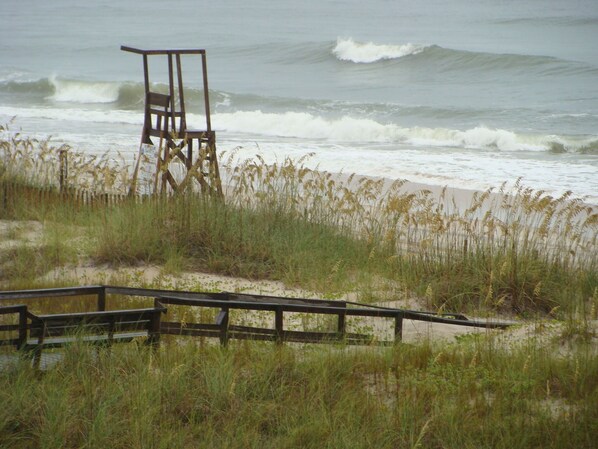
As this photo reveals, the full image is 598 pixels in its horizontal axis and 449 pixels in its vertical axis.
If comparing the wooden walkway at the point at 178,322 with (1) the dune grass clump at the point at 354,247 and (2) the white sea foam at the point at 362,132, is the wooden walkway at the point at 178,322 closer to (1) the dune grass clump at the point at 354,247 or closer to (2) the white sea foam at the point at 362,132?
(1) the dune grass clump at the point at 354,247

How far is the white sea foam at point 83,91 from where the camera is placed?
112ft

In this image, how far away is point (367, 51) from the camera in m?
41.4

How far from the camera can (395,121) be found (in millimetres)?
27375

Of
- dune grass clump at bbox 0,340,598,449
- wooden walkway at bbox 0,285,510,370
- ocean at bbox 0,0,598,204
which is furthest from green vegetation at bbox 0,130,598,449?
ocean at bbox 0,0,598,204

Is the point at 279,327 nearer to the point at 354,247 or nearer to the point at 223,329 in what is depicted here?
the point at 223,329

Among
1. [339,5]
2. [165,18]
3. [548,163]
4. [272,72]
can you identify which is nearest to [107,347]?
[548,163]

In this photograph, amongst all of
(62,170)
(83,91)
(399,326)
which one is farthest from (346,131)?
(399,326)

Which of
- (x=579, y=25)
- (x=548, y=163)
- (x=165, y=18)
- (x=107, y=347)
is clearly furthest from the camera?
(x=165, y=18)

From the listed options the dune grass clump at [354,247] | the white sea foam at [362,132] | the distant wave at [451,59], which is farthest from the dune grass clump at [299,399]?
the distant wave at [451,59]

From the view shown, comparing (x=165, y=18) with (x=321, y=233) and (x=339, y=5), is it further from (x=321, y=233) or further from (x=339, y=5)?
(x=321, y=233)

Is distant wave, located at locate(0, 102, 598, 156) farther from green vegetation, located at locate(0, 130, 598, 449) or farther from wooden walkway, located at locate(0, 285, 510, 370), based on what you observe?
wooden walkway, located at locate(0, 285, 510, 370)

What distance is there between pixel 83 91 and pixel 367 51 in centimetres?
1431

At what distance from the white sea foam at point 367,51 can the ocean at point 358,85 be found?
8 centimetres

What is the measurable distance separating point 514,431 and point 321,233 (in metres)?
5.18
